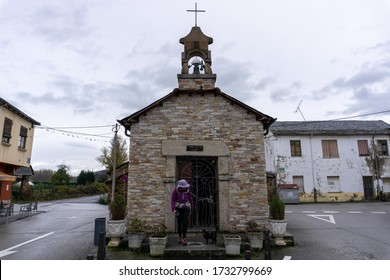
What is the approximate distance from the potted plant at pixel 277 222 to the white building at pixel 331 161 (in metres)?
16.8

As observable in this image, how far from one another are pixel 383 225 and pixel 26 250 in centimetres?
1352

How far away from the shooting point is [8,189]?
18938mm

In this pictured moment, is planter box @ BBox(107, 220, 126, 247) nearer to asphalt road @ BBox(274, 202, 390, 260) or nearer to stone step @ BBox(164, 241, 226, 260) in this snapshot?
stone step @ BBox(164, 241, 226, 260)

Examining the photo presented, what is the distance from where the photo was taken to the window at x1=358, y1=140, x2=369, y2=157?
24.9 metres

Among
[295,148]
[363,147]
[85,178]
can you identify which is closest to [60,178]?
[85,178]

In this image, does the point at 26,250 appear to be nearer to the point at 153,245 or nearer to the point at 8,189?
the point at 153,245

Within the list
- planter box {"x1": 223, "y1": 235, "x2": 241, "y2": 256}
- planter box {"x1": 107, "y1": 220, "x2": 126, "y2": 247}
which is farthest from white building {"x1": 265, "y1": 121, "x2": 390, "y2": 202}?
planter box {"x1": 107, "y1": 220, "x2": 126, "y2": 247}

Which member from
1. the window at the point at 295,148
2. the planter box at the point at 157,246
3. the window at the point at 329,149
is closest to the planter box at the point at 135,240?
the planter box at the point at 157,246

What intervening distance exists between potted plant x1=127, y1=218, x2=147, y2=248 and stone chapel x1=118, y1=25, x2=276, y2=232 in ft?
1.58

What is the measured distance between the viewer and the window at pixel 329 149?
24641mm

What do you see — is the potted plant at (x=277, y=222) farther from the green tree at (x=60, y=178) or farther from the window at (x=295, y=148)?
the green tree at (x=60, y=178)

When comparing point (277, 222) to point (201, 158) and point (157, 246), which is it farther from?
point (157, 246)

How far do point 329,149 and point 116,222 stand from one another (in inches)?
886
